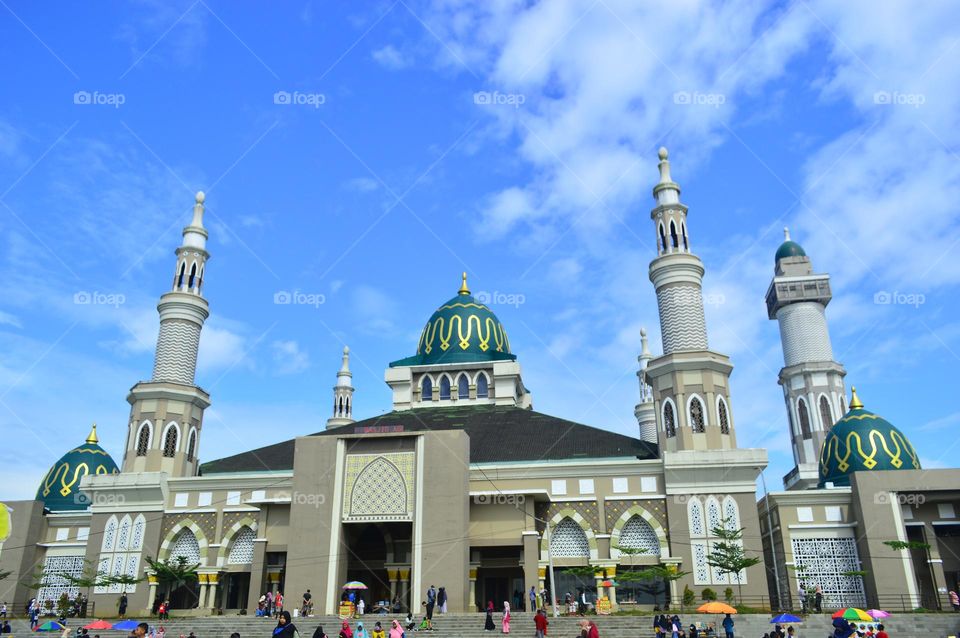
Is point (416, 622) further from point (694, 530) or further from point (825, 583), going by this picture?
point (825, 583)

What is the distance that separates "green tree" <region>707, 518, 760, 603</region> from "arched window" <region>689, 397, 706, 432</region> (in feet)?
12.9

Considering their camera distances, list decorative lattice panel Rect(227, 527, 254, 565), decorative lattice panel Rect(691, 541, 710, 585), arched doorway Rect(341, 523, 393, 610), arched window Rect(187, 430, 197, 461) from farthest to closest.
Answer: arched window Rect(187, 430, 197, 461)
decorative lattice panel Rect(227, 527, 254, 565)
arched doorway Rect(341, 523, 393, 610)
decorative lattice panel Rect(691, 541, 710, 585)

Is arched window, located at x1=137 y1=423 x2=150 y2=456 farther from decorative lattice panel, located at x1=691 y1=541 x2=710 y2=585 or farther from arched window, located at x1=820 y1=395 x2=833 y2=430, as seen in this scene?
arched window, located at x1=820 y1=395 x2=833 y2=430

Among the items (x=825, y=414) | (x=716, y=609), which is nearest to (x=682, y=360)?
(x=716, y=609)

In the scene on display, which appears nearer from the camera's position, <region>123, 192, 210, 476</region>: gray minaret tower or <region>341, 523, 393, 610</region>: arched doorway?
<region>341, 523, 393, 610</region>: arched doorway

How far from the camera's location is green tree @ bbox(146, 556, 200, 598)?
32.6 metres

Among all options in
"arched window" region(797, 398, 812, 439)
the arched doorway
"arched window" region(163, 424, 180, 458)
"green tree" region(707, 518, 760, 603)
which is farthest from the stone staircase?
"arched window" region(797, 398, 812, 439)

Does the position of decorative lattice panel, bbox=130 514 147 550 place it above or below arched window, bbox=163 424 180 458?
below

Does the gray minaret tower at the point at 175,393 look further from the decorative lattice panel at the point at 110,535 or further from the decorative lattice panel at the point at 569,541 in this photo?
the decorative lattice panel at the point at 569,541

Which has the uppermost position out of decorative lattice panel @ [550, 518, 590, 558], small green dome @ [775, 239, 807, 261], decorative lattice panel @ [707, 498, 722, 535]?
small green dome @ [775, 239, 807, 261]

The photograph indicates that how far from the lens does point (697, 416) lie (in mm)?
33375

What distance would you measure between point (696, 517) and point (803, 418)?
23340mm

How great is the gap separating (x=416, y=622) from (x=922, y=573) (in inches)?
793

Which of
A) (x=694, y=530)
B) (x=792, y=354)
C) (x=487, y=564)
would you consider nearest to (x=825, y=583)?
(x=694, y=530)
